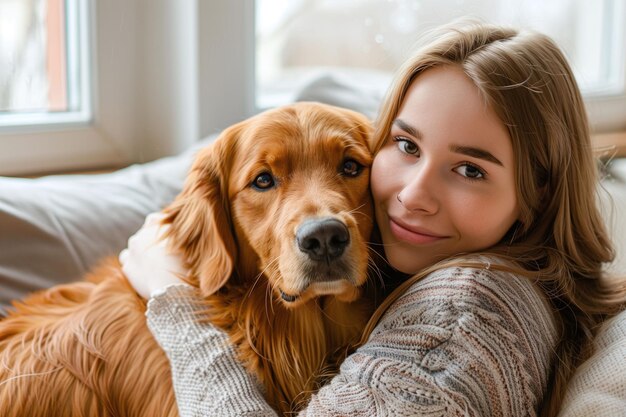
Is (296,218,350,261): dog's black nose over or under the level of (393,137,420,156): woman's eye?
under

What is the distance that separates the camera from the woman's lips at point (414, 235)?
1.42 metres

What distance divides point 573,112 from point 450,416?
663 millimetres

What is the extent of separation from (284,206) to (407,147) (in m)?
0.27

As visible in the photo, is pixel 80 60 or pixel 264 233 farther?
pixel 80 60

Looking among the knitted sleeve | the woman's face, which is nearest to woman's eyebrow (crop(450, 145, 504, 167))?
the woman's face

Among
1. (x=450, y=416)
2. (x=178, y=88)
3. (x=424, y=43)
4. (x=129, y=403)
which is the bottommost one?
(x=129, y=403)

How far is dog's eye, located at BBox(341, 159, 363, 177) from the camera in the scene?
1524mm

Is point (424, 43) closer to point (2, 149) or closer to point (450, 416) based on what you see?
point (450, 416)

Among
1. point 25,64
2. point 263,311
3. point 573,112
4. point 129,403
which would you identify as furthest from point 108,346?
point 25,64

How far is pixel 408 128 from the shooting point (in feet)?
4.69

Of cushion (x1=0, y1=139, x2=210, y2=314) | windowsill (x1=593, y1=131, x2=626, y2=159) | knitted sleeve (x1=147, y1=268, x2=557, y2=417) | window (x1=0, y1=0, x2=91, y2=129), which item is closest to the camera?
knitted sleeve (x1=147, y1=268, x2=557, y2=417)

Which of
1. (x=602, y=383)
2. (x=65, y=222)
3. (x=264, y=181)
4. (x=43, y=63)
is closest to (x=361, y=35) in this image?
(x=43, y=63)

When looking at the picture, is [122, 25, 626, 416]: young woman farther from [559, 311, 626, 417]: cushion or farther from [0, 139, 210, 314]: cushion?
[0, 139, 210, 314]: cushion

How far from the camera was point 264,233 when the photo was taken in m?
1.46
